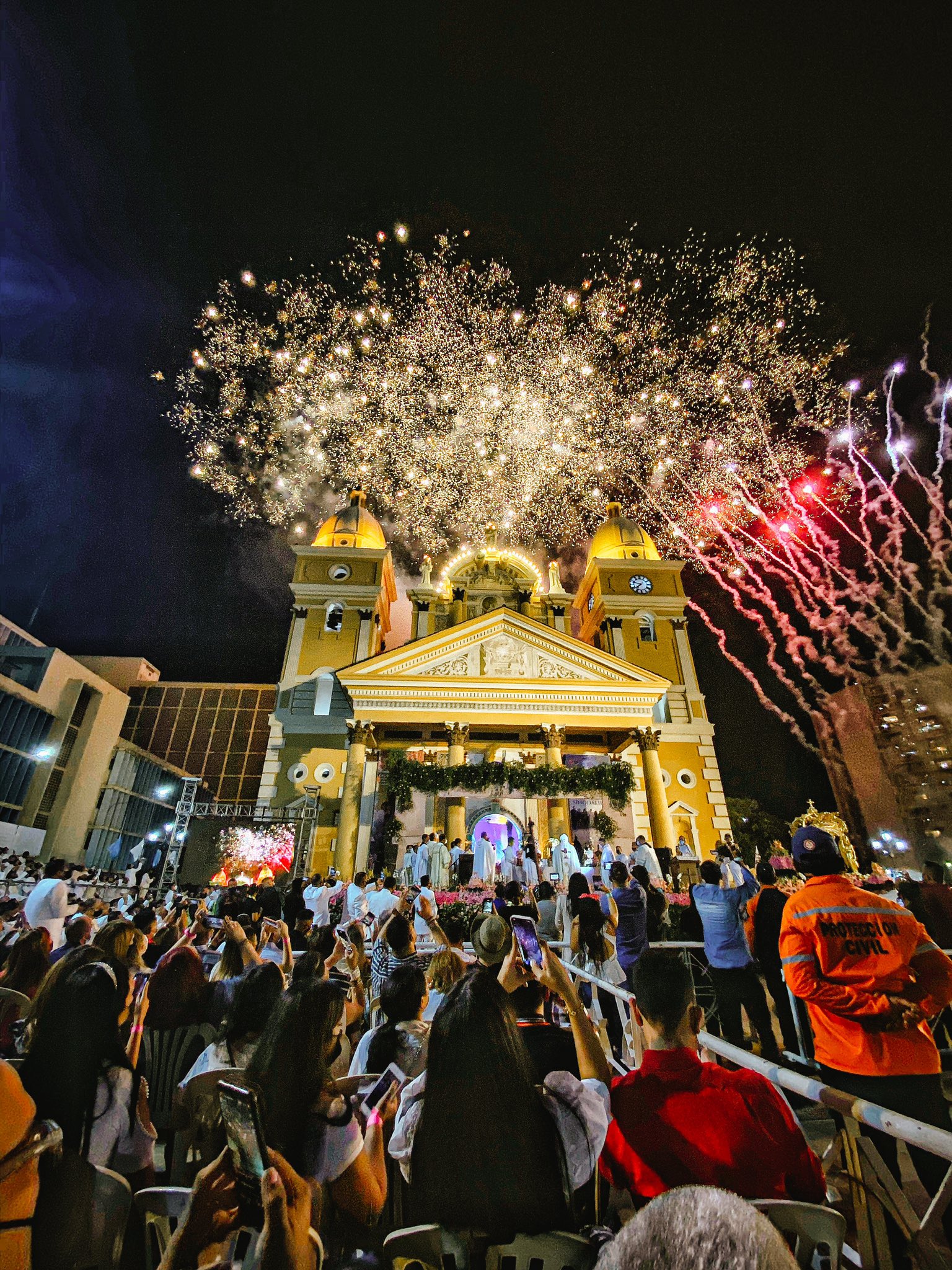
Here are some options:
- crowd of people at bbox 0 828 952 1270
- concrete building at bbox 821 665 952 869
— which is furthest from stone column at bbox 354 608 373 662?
concrete building at bbox 821 665 952 869

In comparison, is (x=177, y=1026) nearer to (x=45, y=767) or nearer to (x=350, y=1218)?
(x=350, y=1218)

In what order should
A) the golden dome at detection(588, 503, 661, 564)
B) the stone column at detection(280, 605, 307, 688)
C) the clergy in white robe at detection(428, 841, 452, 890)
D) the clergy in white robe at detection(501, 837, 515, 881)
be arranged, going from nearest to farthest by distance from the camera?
the clergy in white robe at detection(501, 837, 515, 881) → the clergy in white robe at detection(428, 841, 452, 890) → the stone column at detection(280, 605, 307, 688) → the golden dome at detection(588, 503, 661, 564)

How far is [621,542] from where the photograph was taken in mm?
35750

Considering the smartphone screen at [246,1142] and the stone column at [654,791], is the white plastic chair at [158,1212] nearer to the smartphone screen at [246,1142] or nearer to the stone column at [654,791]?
the smartphone screen at [246,1142]

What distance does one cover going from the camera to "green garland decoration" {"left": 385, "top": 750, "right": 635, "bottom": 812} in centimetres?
2230

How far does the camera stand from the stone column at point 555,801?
2231 centimetres

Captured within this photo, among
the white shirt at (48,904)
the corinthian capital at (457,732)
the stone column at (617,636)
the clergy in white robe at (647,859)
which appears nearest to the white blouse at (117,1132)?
the white shirt at (48,904)

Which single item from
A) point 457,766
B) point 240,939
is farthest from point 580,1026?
point 457,766

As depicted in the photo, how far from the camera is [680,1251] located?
941 millimetres

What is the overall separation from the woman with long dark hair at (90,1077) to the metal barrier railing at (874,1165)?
298 centimetres

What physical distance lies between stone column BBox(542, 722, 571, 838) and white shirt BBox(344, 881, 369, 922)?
38.5 feet

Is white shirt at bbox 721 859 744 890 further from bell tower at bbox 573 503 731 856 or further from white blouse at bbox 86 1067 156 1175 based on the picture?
bell tower at bbox 573 503 731 856

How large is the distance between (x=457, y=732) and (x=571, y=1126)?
856 inches

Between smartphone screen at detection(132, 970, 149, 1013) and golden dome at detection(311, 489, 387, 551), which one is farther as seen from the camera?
golden dome at detection(311, 489, 387, 551)
